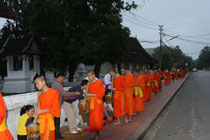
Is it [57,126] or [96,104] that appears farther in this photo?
[57,126]

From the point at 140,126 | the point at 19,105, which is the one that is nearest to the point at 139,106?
the point at 140,126

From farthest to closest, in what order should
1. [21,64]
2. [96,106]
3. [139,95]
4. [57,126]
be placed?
1. [21,64]
2. [139,95]
3. [57,126]
4. [96,106]

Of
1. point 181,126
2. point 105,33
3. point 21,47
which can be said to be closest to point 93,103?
point 181,126

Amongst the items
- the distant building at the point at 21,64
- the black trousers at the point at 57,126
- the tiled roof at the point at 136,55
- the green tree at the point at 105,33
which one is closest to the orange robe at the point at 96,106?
the black trousers at the point at 57,126

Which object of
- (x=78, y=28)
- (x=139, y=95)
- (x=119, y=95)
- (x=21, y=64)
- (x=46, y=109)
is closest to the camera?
(x=46, y=109)

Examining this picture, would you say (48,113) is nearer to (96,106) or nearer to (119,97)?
(96,106)

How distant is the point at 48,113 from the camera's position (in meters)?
3.42

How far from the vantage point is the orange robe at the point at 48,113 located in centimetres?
335

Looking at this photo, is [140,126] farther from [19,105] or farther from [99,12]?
[99,12]

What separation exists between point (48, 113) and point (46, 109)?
11 cm

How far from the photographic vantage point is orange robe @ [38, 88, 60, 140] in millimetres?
3352

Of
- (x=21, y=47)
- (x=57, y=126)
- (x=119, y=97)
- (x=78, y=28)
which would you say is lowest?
(x=57, y=126)

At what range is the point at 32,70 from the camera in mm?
17312

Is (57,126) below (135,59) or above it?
below
